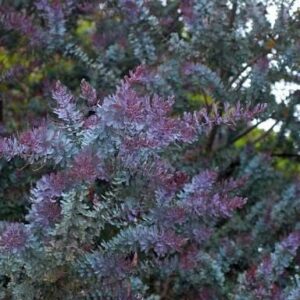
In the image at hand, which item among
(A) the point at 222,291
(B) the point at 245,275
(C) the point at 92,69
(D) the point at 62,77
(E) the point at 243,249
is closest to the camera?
(B) the point at 245,275

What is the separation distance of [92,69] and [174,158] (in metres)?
0.71

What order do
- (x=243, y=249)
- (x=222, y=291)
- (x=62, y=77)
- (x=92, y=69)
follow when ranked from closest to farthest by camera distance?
(x=222, y=291), (x=243, y=249), (x=92, y=69), (x=62, y=77)

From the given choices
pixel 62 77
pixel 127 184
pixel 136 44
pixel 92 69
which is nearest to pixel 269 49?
pixel 136 44

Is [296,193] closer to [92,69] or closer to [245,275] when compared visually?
[245,275]

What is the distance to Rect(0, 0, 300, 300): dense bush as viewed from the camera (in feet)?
7.14

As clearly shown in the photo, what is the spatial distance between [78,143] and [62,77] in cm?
152

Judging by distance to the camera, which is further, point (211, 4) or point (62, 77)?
point (62, 77)

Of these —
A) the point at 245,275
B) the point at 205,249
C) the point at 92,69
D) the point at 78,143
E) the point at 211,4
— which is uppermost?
the point at 211,4

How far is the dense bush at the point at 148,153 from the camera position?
2.18 m

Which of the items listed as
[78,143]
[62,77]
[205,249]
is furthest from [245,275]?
[62,77]

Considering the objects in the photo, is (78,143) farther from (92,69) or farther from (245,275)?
(92,69)

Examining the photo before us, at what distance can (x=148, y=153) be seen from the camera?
2.20m

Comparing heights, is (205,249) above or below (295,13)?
below

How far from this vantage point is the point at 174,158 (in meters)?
3.01
